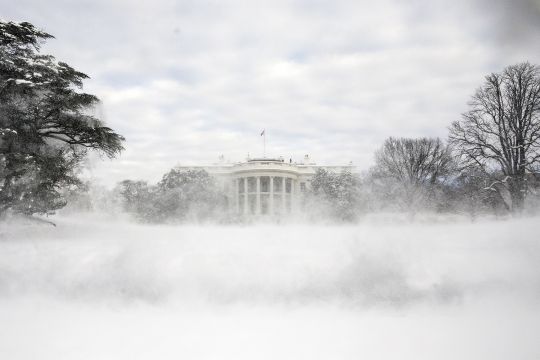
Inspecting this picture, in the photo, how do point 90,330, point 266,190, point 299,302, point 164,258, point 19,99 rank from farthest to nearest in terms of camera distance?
point 266,190 → point 19,99 → point 164,258 → point 299,302 → point 90,330

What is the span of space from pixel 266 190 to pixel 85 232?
4589cm

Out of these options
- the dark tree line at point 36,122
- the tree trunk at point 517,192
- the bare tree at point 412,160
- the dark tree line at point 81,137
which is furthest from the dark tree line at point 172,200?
the bare tree at point 412,160

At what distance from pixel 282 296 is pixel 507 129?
9941mm

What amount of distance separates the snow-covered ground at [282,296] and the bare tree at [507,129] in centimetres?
454

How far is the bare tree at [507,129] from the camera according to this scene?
9867 millimetres

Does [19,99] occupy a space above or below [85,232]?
above

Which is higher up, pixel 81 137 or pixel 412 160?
pixel 412 160

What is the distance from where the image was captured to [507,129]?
1131cm

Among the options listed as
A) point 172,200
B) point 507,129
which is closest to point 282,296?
point 507,129

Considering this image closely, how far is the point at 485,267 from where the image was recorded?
5156 mm

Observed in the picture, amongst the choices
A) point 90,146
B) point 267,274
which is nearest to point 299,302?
point 267,274

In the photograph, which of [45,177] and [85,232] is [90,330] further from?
[45,177]

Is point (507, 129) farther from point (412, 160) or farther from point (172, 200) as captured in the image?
point (172, 200)

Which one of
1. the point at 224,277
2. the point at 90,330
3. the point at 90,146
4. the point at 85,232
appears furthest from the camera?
the point at 90,146
